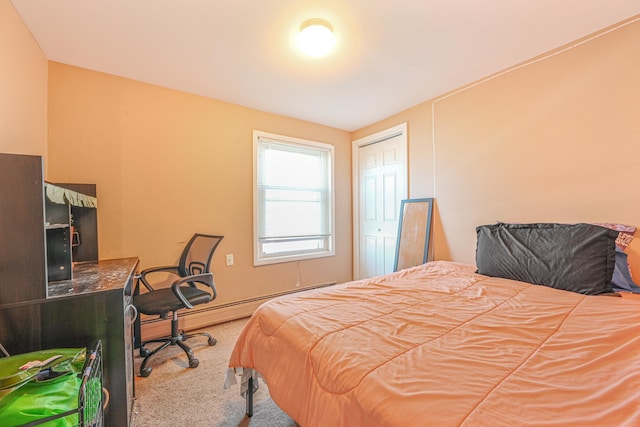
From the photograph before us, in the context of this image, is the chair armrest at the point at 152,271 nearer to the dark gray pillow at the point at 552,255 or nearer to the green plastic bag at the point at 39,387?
the green plastic bag at the point at 39,387

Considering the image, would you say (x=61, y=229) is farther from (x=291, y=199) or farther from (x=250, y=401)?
(x=291, y=199)

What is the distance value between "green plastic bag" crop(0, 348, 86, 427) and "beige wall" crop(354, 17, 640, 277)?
293 centimetres

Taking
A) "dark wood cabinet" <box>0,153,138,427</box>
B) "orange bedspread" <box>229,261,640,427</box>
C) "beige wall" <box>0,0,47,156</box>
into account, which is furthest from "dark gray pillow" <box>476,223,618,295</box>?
"beige wall" <box>0,0,47,156</box>

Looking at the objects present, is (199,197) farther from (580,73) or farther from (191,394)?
(580,73)

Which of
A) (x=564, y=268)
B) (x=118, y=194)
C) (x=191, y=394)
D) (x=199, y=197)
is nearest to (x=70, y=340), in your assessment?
(x=191, y=394)

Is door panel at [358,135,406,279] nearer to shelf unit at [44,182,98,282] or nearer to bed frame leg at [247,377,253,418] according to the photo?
bed frame leg at [247,377,253,418]

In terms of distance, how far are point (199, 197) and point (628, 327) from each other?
3.17 m

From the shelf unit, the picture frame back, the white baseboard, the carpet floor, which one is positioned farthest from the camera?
the picture frame back

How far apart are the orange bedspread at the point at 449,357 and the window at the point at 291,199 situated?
176cm

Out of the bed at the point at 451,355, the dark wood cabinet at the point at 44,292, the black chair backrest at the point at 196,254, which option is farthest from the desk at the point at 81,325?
the black chair backrest at the point at 196,254

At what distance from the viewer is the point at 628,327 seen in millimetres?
1120

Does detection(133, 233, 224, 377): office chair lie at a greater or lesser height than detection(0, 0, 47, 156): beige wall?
lesser

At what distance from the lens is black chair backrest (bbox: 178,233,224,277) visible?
2.58 meters

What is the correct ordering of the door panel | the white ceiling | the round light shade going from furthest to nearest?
1. the door panel
2. the round light shade
3. the white ceiling
